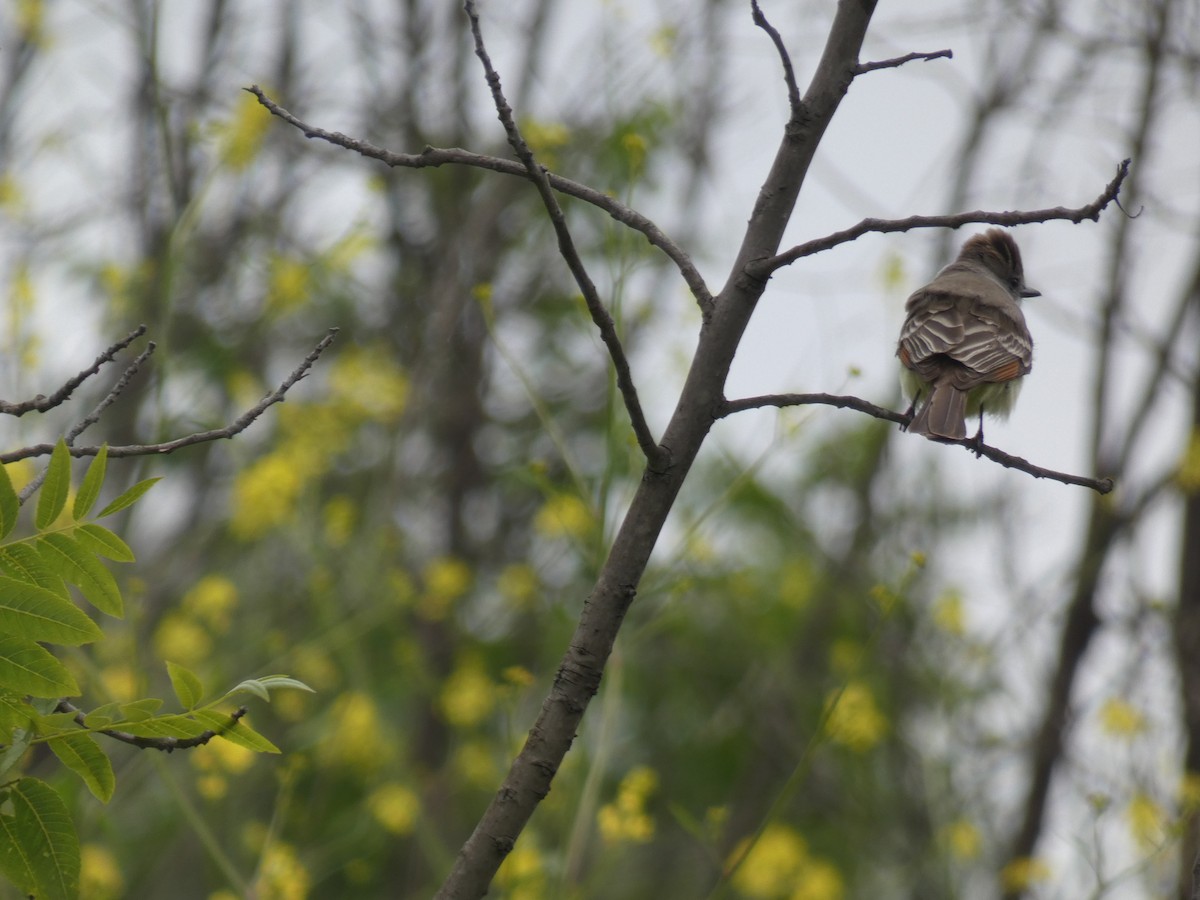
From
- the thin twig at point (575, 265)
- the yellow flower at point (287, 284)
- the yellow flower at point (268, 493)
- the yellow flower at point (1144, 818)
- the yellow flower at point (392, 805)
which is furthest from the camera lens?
the yellow flower at point (287, 284)

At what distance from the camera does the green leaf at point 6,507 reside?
6.96 feet

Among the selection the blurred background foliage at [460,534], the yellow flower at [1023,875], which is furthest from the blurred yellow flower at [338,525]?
the yellow flower at [1023,875]

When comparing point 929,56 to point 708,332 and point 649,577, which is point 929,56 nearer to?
point 708,332

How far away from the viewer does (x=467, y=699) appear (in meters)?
8.33

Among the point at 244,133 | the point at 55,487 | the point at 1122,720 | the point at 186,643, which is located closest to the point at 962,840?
the point at 1122,720

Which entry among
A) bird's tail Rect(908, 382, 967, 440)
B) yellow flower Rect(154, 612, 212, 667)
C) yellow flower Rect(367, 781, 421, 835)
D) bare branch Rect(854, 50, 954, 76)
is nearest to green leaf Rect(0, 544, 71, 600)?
bare branch Rect(854, 50, 954, 76)

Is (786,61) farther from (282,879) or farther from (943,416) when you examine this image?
(282,879)

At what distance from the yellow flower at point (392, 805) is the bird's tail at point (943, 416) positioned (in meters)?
3.15

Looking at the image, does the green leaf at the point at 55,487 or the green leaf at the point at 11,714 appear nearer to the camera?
the green leaf at the point at 11,714

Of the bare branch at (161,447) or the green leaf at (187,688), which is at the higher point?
the bare branch at (161,447)

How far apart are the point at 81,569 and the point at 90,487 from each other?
0.44 feet

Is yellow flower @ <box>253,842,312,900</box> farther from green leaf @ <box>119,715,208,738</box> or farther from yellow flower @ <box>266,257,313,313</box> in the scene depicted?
yellow flower @ <box>266,257,313,313</box>

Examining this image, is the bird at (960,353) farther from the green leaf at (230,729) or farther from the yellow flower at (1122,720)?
the green leaf at (230,729)

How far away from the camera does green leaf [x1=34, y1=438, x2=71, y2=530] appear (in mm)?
2129
